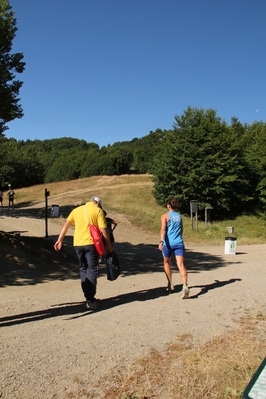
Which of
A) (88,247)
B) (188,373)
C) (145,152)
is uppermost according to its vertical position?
(145,152)

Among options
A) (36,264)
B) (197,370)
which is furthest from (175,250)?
(36,264)

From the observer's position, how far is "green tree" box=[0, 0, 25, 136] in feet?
44.0

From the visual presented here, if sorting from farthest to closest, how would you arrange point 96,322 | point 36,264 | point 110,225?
point 36,264 → point 110,225 → point 96,322

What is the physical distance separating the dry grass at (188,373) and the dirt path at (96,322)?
0.18 metres

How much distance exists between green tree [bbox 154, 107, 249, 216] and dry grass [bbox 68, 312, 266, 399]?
28788 millimetres

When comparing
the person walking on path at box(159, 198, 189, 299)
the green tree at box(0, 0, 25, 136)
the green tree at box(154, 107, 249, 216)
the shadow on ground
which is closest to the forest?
the green tree at box(154, 107, 249, 216)

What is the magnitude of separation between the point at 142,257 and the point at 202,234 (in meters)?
11.6

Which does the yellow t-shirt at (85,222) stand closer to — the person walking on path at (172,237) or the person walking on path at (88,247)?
the person walking on path at (88,247)

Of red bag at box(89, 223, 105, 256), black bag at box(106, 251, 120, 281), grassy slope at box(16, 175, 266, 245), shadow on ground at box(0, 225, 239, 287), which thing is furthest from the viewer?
grassy slope at box(16, 175, 266, 245)

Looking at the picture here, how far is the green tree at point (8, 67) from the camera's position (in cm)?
1342

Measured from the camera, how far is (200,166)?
33.2 m

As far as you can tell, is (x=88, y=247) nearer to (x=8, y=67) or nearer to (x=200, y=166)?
(x=8, y=67)

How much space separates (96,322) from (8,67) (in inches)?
500

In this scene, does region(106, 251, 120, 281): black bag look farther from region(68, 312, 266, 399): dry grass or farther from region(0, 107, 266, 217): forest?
region(0, 107, 266, 217): forest
